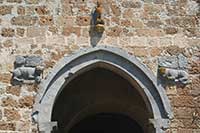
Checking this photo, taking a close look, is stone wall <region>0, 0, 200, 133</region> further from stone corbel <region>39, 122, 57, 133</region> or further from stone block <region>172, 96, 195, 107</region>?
stone corbel <region>39, 122, 57, 133</region>

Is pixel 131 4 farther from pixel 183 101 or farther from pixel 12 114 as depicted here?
pixel 12 114

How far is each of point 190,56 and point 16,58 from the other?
233cm

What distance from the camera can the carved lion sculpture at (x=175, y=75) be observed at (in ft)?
22.4

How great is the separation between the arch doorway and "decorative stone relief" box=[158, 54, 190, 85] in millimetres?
175

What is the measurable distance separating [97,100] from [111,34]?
7.64 feet

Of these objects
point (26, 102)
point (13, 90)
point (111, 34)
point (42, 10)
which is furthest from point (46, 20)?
point (26, 102)

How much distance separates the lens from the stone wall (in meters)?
6.79

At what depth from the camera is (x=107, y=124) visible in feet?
34.5

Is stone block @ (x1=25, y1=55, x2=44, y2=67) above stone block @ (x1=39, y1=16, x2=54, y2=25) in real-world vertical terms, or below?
below

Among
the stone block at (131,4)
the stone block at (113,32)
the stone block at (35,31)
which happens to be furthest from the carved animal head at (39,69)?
the stone block at (131,4)

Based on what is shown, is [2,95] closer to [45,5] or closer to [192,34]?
[45,5]

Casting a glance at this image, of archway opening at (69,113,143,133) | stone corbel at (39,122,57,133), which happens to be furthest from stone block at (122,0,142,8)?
archway opening at (69,113,143,133)

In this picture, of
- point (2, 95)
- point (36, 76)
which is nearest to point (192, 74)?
point (36, 76)

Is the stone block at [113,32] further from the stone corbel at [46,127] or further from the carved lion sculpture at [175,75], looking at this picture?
the stone corbel at [46,127]
